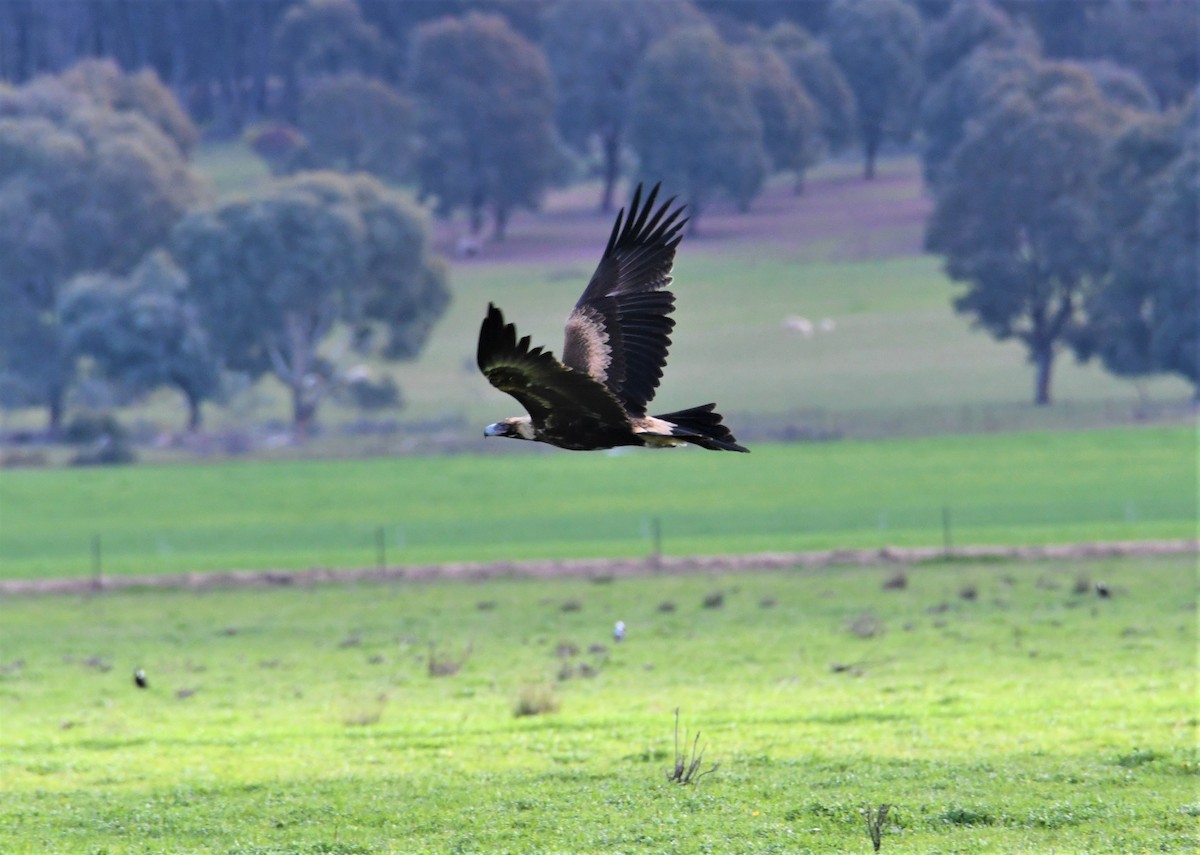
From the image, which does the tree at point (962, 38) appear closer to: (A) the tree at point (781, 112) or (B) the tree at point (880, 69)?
(B) the tree at point (880, 69)

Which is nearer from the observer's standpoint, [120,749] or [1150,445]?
[120,749]

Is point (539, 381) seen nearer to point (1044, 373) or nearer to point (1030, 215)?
point (1044, 373)

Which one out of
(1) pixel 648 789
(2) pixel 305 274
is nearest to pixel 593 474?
(2) pixel 305 274

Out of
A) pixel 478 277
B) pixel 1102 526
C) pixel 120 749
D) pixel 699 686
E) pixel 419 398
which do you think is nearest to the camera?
pixel 120 749

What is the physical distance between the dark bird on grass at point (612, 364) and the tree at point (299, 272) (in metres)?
73.8

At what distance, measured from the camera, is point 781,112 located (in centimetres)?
13000

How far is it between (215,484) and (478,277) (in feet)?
181

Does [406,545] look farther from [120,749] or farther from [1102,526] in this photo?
[120,749]

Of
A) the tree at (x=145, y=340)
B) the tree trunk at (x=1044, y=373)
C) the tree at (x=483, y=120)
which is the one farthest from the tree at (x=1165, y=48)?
the tree at (x=145, y=340)

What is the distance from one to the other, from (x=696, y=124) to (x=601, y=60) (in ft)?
69.5

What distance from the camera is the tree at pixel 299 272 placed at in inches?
3593

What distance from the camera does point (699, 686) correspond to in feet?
92.4

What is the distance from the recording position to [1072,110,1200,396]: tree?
80.4 m

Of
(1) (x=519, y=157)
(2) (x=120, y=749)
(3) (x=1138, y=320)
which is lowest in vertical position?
(2) (x=120, y=749)
